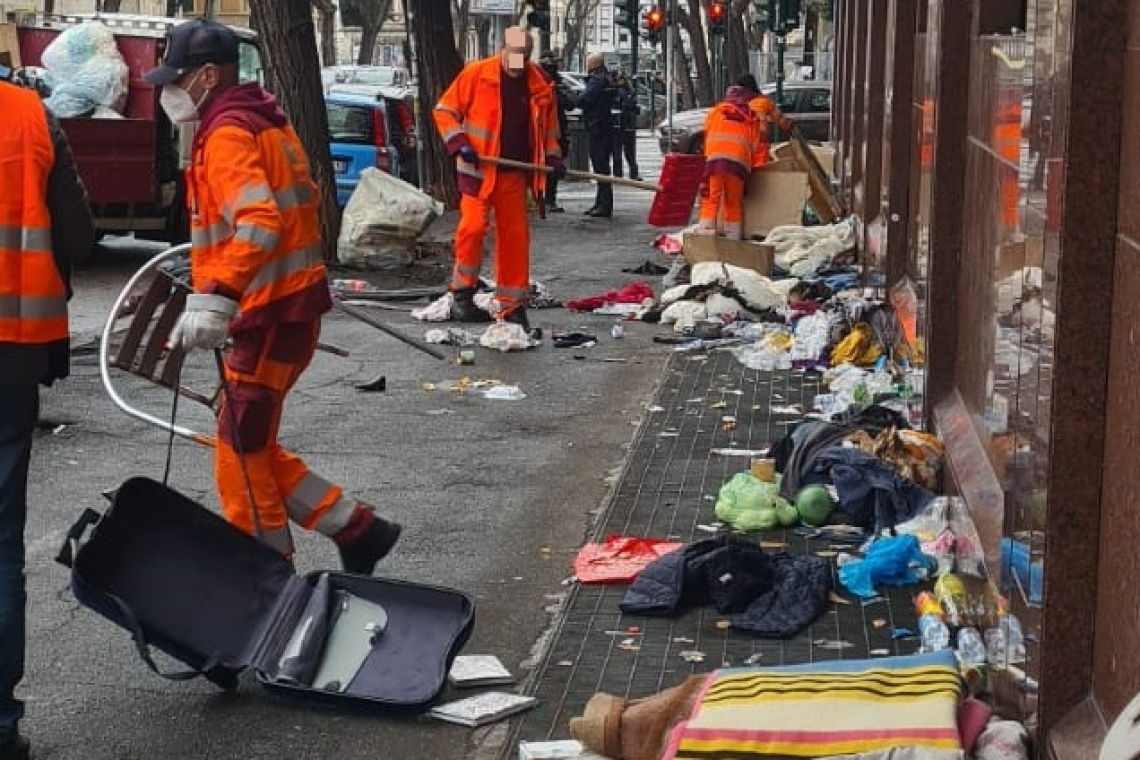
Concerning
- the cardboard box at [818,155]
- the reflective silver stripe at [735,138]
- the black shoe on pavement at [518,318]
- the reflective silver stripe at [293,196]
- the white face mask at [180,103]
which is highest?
the white face mask at [180,103]

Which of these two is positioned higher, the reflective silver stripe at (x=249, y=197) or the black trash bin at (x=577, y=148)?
the reflective silver stripe at (x=249, y=197)

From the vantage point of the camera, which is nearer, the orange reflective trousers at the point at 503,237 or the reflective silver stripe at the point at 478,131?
the orange reflective trousers at the point at 503,237

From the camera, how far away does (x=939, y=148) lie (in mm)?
7914

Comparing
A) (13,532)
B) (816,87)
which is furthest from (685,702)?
(816,87)

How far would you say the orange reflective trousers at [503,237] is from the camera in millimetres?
12984

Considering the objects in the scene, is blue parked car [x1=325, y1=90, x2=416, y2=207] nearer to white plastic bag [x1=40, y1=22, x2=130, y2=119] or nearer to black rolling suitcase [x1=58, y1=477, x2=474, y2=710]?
white plastic bag [x1=40, y1=22, x2=130, y2=119]

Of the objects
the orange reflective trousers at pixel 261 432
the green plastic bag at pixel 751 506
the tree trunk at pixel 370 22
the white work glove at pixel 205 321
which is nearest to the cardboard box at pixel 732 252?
the green plastic bag at pixel 751 506

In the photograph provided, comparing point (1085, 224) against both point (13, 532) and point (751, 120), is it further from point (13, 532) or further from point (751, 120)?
point (751, 120)

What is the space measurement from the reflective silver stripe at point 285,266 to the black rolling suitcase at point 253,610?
75cm

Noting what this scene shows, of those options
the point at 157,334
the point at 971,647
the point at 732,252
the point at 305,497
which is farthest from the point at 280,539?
the point at 732,252

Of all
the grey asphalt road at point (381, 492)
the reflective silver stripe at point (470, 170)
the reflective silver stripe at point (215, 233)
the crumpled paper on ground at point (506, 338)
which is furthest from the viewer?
the reflective silver stripe at point (470, 170)

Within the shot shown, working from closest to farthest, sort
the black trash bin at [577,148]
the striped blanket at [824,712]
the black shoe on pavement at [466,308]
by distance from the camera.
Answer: the striped blanket at [824,712] → the black shoe on pavement at [466,308] → the black trash bin at [577,148]

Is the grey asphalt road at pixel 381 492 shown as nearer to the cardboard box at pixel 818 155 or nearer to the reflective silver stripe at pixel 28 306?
the reflective silver stripe at pixel 28 306

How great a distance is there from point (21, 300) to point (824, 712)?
90.0 inches
